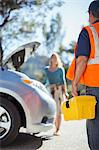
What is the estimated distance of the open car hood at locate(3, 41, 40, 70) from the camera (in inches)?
202

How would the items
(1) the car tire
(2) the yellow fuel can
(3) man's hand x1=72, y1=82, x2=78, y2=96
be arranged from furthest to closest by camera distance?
(1) the car tire < (3) man's hand x1=72, y1=82, x2=78, y2=96 < (2) the yellow fuel can

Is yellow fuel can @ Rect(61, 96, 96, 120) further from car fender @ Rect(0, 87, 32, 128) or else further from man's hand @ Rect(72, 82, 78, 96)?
car fender @ Rect(0, 87, 32, 128)

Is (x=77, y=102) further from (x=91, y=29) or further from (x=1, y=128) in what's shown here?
(x=1, y=128)

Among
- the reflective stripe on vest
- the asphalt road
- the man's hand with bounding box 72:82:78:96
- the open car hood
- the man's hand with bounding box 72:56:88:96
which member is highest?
the open car hood

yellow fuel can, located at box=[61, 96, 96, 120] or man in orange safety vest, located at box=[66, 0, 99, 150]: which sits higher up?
man in orange safety vest, located at box=[66, 0, 99, 150]

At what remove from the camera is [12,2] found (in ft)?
50.9

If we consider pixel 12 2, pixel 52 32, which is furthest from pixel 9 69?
pixel 52 32

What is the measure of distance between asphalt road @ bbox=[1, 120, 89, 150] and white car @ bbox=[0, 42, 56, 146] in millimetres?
230

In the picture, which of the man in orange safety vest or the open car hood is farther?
the open car hood

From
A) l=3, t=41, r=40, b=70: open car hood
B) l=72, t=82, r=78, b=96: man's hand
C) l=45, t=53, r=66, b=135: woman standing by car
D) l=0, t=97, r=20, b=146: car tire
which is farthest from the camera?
l=45, t=53, r=66, b=135: woman standing by car

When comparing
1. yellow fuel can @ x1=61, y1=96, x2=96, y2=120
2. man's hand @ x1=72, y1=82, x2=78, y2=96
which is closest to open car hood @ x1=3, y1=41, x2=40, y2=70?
man's hand @ x1=72, y1=82, x2=78, y2=96

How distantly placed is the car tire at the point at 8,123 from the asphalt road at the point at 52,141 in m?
0.13

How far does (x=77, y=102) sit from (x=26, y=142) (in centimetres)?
251

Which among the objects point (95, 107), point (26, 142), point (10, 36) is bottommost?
point (26, 142)
